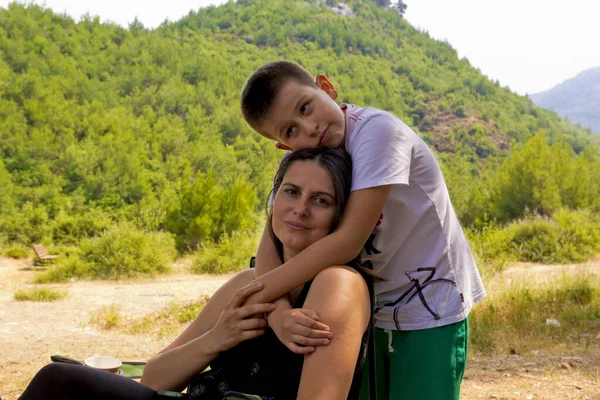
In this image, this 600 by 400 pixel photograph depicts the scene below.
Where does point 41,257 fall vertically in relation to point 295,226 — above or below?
below

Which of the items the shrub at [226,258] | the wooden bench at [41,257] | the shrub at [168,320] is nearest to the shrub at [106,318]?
the shrub at [168,320]

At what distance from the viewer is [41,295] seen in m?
7.94

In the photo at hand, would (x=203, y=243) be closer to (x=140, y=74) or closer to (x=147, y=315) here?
(x=147, y=315)

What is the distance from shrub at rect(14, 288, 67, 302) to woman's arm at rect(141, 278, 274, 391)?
7.04 metres

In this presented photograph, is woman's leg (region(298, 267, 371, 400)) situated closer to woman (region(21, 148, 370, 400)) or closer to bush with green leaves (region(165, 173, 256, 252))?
woman (region(21, 148, 370, 400))

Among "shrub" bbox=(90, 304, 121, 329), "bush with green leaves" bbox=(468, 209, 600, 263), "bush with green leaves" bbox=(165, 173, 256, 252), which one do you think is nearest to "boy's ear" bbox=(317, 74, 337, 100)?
"shrub" bbox=(90, 304, 121, 329)

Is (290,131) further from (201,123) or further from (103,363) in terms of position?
(201,123)

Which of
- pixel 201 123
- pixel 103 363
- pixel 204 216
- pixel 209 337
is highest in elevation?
pixel 201 123

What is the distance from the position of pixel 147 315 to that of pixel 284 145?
5.39m

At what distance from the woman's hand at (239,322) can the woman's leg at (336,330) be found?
14 centimetres

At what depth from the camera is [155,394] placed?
→ 141 cm

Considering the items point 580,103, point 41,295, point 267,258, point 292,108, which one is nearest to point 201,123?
point 41,295

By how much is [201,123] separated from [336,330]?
122 ft

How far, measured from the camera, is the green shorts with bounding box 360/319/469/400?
158 centimetres
